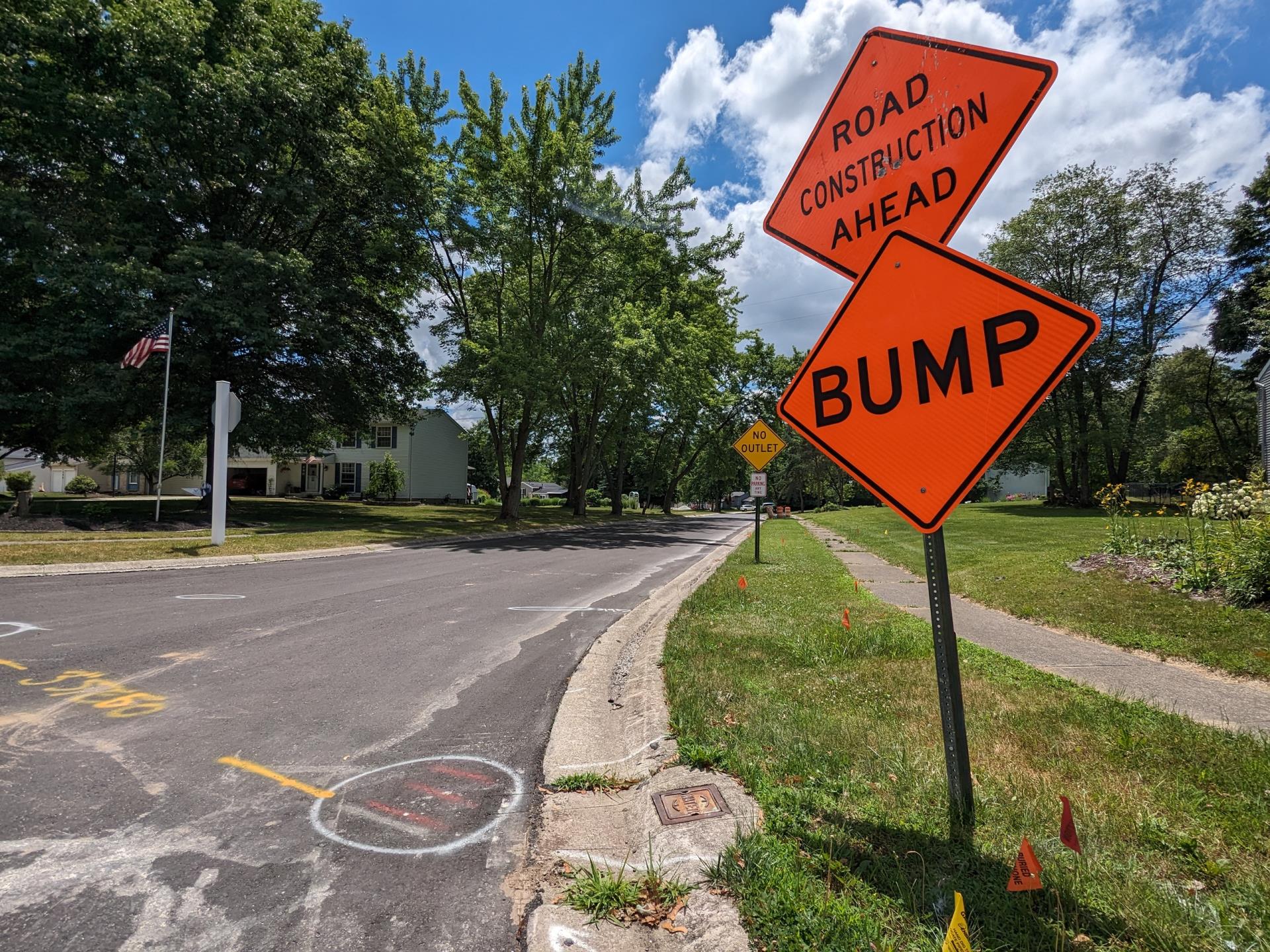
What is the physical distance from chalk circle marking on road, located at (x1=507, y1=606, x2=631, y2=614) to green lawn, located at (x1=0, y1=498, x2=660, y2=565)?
29.3ft

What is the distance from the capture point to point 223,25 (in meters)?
21.4

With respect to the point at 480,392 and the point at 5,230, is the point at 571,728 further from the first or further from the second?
the point at 5,230

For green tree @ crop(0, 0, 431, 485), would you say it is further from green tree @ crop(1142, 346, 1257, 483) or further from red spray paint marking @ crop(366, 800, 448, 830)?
green tree @ crop(1142, 346, 1257, 483)

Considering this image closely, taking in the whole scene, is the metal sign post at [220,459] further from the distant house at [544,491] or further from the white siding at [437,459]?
the distant house at [544,491]

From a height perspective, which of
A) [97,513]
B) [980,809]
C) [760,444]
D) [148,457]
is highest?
[148,457]

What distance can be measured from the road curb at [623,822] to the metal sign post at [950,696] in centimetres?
84

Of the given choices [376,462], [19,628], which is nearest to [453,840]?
[19,628]

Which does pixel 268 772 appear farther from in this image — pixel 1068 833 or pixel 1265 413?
pixel 1265 413

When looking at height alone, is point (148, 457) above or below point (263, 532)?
above

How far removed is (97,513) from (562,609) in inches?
747

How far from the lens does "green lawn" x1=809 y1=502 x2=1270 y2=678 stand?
584 centimetres

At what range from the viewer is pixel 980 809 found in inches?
107

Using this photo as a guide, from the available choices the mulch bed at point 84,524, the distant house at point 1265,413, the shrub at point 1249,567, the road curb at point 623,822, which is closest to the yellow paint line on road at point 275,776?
the road curb at point 623,822

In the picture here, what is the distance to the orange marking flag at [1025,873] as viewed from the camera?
208cm
